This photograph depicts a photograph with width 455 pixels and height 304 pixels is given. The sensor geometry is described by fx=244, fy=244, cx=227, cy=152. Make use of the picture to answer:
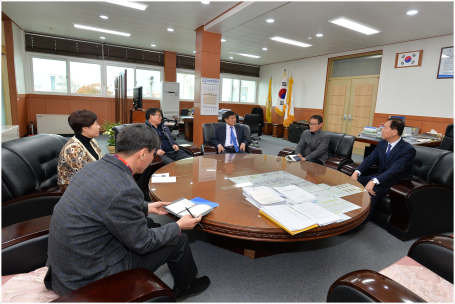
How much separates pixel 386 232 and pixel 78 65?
358 inches

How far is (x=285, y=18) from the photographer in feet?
15.8

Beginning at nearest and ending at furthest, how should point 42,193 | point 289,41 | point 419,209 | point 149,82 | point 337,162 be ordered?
1. point 42,193
2. point 419,209
3. point 337,162
4. point 289,41
5. point 149,82

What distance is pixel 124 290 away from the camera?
3.10 feet

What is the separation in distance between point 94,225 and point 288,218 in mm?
980

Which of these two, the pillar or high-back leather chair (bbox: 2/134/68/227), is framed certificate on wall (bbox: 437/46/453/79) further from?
high-back leather chair (bbox: 2/134/68/227)

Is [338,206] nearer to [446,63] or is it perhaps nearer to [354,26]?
[354,26]

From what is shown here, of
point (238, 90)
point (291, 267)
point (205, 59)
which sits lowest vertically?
point (291, 267)

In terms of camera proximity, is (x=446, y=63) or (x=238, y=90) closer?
(x=446, y=63)

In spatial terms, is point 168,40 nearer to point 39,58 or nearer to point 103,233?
point 39,58

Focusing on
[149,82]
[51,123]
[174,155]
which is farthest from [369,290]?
[149,82]

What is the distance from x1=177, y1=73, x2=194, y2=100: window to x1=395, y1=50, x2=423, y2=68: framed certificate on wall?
6.68 metres

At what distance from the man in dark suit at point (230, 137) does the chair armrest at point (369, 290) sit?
2871mm

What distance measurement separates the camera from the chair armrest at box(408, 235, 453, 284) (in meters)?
1.27

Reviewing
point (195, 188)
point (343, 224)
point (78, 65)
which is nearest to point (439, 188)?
point (343, 224)
